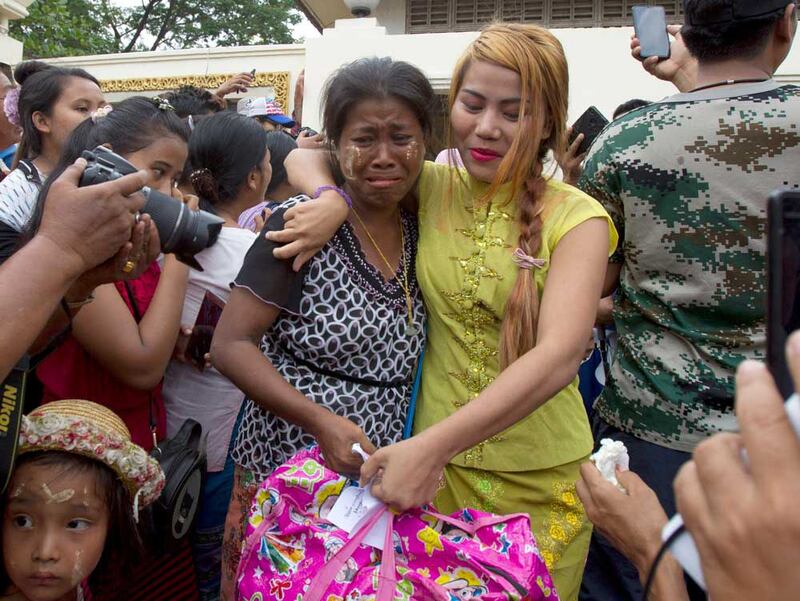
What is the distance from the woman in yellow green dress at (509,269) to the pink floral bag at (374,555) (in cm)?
27

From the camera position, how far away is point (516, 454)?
68.8 inches

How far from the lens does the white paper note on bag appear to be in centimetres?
140

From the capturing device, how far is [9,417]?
1.48 m

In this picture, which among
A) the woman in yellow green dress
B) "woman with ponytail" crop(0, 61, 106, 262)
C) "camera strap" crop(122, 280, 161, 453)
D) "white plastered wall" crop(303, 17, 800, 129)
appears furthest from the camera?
"white plastered wall" crop(303, 17, 800, 129)

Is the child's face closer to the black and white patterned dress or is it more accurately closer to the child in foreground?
the child in foreground

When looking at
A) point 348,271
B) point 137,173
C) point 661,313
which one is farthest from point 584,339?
point 137,173

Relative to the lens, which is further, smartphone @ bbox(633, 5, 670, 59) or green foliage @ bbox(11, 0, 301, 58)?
green foliage @ bbox(11, 0, 301, 58)

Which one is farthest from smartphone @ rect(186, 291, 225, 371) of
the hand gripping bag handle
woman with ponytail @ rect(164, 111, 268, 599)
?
the hand gripping bag handle

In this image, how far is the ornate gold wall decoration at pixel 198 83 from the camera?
9117 mm

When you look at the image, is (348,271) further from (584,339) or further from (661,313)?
(661,313)

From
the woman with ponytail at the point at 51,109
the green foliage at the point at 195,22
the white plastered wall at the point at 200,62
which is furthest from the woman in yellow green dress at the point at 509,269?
the green foliage at the point at 195,22

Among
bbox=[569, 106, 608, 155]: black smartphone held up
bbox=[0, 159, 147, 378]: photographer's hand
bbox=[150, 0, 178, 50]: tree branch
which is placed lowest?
bbox=[150, 0, 178, 50]: tree branch

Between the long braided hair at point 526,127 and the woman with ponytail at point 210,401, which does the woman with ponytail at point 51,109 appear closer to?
the woman with ponytail at point 210,401

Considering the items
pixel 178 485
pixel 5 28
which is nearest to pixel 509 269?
pixel 178 485
